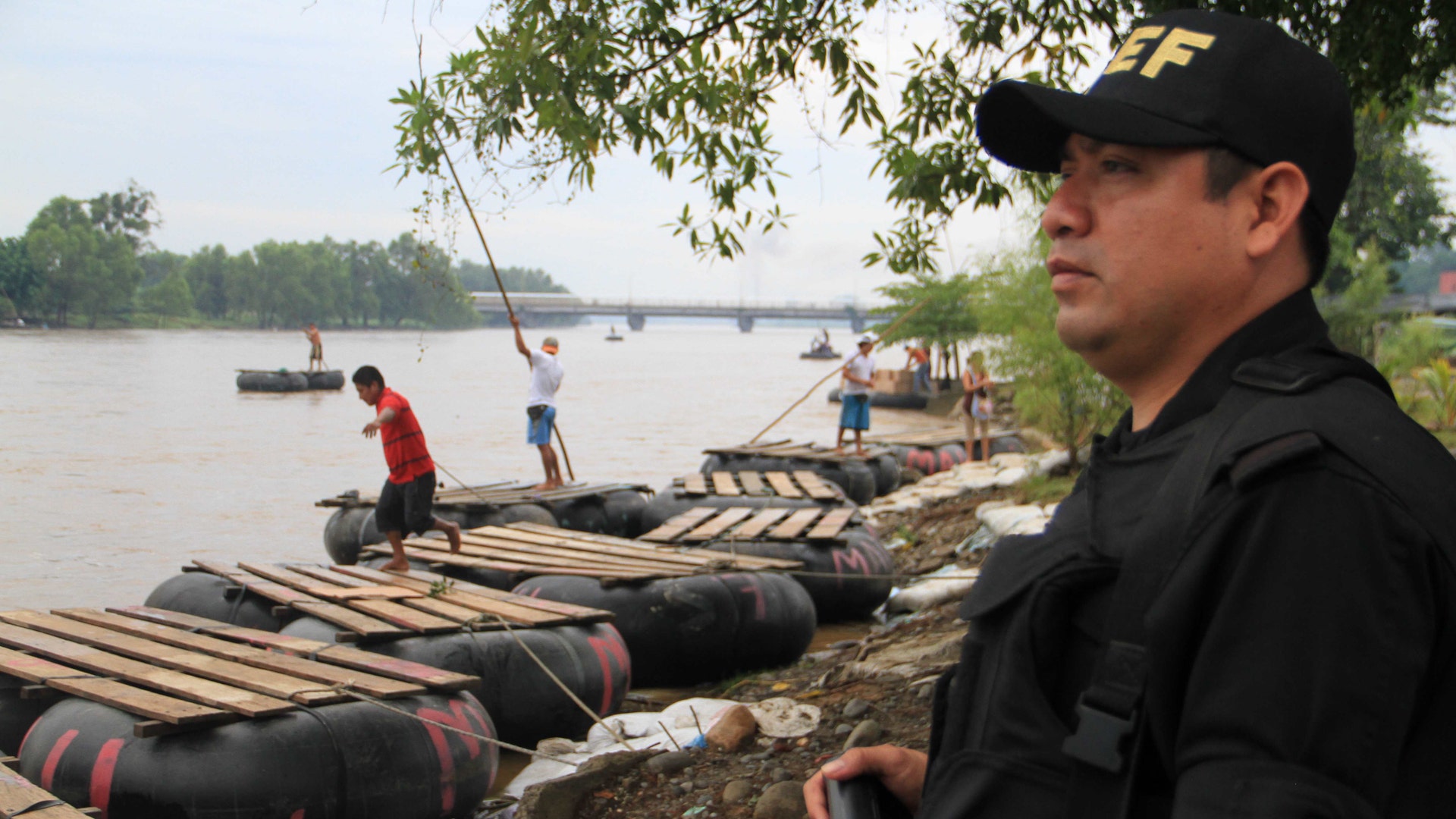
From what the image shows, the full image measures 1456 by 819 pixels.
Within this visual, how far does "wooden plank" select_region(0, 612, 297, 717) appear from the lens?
5.12 metres

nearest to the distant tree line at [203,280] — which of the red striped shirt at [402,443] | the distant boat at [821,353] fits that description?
the red striped shirt at [402,443]

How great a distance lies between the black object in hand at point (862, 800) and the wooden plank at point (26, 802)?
3612mm

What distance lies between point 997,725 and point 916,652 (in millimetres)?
5900

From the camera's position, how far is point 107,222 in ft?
181

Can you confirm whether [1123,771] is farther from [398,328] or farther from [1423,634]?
[398,328]

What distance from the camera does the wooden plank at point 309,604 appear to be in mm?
6629

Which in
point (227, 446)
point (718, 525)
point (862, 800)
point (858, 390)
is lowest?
point (227, 446)

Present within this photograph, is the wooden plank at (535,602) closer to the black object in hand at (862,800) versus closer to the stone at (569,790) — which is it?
the stone at (569,790)

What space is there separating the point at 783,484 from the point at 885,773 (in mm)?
11897

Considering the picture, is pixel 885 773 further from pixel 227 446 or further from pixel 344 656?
pixel 227 446

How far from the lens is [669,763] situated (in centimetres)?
522

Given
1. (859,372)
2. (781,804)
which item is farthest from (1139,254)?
(859,372)

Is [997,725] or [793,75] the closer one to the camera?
[997,725]

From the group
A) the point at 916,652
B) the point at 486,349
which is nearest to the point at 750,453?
the point at 916,652
